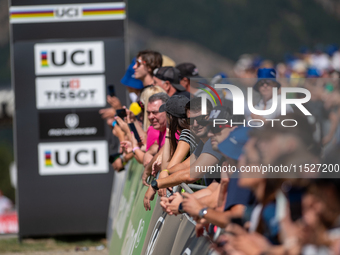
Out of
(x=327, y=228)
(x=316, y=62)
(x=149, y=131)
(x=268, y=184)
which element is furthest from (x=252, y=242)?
(x=316, y=62)

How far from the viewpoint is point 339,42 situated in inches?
1596

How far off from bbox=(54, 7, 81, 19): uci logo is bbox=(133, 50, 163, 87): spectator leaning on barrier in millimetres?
2574

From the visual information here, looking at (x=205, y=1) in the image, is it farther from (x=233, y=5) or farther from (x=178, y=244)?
(x=178, y=244)

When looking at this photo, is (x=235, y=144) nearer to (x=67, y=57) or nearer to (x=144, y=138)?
(x=144, y=138)

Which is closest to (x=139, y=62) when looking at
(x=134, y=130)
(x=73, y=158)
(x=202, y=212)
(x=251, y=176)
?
Result: (x=134, y=130)

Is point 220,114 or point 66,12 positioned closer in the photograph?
point 220,114

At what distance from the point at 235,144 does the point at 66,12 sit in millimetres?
6304

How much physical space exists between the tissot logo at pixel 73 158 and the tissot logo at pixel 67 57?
3.78ft

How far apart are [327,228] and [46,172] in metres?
6.96

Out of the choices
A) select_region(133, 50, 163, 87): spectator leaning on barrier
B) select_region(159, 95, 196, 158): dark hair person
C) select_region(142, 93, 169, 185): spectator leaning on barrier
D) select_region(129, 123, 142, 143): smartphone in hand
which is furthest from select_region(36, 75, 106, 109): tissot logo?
select_region(159, 95, 196, 158): dark hair person

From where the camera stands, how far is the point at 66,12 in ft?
26.1

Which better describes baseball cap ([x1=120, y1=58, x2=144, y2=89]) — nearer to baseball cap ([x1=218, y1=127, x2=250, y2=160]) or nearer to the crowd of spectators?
the crowd of spectators

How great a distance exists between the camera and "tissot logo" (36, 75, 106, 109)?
7898mm

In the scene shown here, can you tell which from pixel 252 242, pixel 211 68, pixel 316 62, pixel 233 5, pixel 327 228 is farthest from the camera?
pixel 233 5
